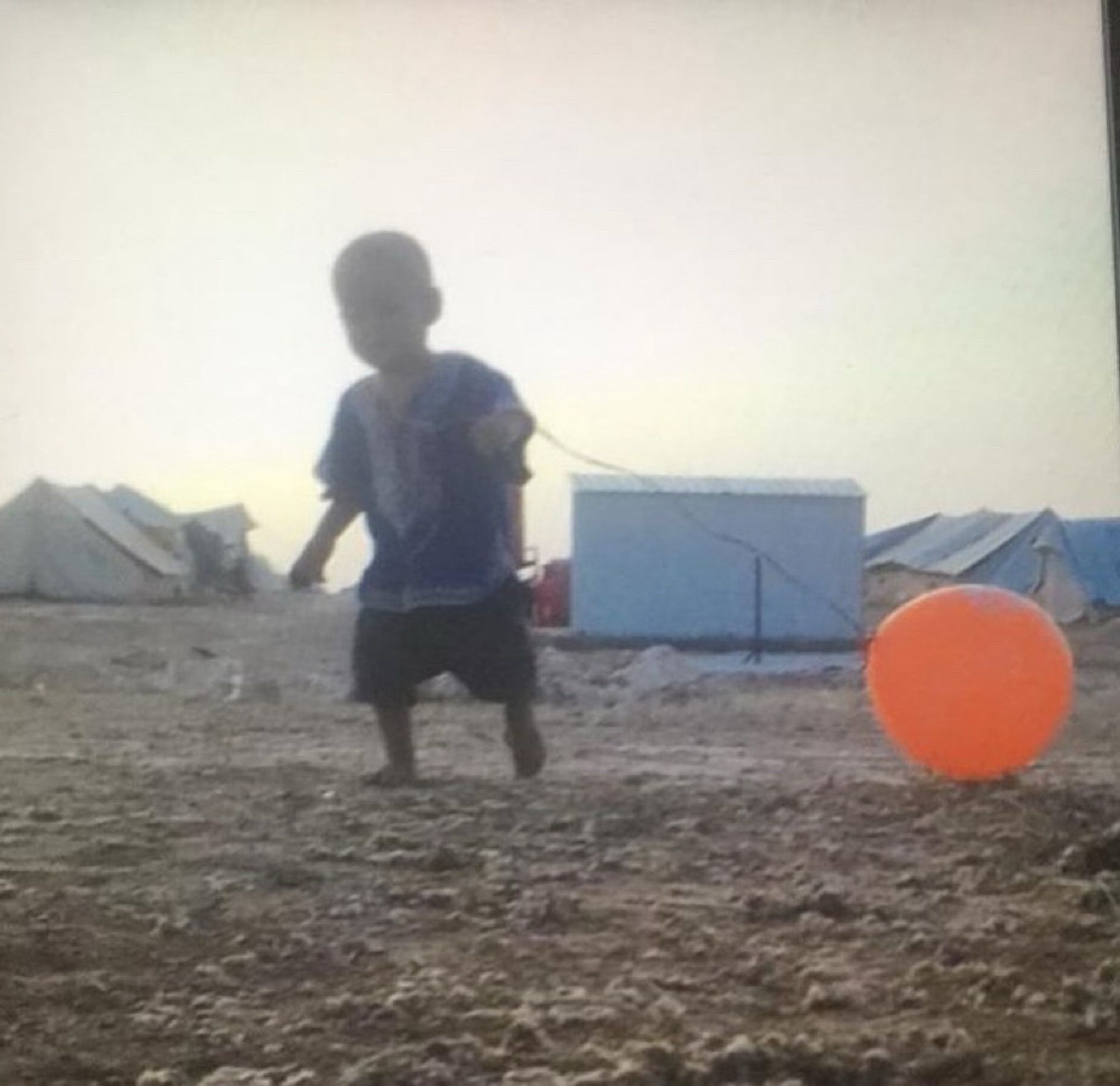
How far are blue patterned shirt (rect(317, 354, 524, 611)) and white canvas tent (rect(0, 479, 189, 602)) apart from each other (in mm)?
192

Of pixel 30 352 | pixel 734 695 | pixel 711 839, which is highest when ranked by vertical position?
pixel 30 352

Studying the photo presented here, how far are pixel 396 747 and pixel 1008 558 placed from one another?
1.96 ft

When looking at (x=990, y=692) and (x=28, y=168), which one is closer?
(x=990, y=692)

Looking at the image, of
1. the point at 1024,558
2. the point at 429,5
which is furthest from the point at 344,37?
the point at 1024,558

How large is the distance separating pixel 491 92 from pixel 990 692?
29.1 inches

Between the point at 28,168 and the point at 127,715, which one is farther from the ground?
the point at 28,168

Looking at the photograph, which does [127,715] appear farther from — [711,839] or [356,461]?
[711,839]

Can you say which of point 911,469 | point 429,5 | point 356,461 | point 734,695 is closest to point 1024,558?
point 911,469

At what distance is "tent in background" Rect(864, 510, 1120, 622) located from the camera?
1696mm

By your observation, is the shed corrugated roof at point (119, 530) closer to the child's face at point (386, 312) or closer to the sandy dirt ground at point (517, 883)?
the sandy dirt ground at point (517, 883)

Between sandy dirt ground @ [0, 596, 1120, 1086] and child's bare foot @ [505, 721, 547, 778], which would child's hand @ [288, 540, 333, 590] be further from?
A: child's bare foot @ [505, 721, 547, 778]

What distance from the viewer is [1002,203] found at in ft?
5.84

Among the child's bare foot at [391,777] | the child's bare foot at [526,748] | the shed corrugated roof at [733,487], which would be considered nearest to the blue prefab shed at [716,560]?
the shed corrugated roof at [733,487]

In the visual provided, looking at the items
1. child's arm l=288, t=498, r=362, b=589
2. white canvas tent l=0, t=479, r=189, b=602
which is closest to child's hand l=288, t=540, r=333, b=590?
child's arm l=288, t=498, r=362, b=589
